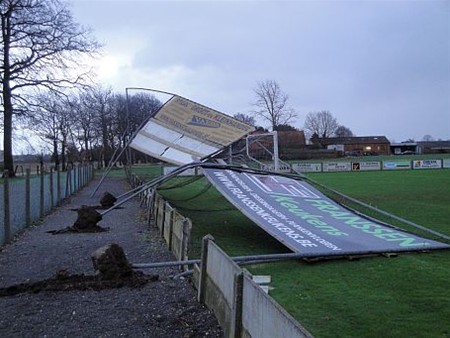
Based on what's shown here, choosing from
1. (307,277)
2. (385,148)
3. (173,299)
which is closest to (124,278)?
(173,299)

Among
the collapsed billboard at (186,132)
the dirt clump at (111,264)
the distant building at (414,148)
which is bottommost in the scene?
the dirt clump at (111,264)

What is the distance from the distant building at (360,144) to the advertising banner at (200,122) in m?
101

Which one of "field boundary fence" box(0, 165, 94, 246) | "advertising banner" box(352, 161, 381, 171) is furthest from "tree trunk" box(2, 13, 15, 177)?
"advertising banner" box(352, 161, 381, 171)

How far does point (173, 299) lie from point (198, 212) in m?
10.6

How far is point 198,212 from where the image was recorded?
57.6ft

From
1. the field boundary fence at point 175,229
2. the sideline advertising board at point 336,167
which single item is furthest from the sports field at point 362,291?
the sideline advertising board at point 336,167

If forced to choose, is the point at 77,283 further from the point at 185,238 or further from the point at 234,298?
the point at 234,298

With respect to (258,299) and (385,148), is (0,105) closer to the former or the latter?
(258,299)

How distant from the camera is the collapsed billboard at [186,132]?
16359 mm

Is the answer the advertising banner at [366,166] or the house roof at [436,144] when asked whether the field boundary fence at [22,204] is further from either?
the house roof at [436,144]

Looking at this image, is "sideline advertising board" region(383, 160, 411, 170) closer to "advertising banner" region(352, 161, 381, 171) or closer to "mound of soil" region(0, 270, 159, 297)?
"advertising banner" region(352, 161, 381, 171)

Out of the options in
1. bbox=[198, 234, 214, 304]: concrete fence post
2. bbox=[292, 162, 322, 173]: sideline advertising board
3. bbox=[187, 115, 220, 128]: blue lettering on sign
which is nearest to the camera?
bbox=[198, 234, 214, 304]: concrete fence post

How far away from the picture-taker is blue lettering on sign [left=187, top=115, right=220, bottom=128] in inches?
675

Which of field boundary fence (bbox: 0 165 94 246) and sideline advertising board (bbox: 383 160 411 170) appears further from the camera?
sideline advertising board (bbox: 383 160 411 170)
